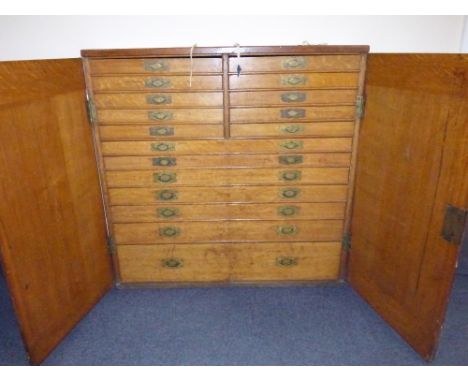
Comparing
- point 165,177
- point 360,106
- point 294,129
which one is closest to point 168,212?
point 165,177

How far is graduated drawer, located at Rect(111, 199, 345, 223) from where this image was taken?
7.32 feet

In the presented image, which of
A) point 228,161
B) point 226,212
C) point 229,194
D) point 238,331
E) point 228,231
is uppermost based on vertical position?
point 228,161

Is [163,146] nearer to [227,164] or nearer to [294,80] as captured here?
[227,164]

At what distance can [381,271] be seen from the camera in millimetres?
2078

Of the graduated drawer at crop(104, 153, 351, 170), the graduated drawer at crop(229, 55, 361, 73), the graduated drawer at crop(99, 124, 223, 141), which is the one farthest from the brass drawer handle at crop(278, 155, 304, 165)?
the graduated drawer at crop(229, 55, 361, 73)

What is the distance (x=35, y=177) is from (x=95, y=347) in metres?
1.01

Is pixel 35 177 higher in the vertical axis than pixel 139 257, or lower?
higher

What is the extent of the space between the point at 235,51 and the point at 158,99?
51 cm

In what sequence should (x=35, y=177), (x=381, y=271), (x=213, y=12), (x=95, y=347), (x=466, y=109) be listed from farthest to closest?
(x=213, y=12) < (x=381, y=271) < (x=95, y=347) < (x=35, y=177) < (x=466, y=109)

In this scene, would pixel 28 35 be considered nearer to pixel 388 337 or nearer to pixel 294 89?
pixel 294 89

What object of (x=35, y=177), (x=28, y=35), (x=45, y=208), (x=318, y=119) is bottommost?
(x=45, y=208)

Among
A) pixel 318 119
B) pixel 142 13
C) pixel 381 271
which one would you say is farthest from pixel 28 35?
pixel 381 271

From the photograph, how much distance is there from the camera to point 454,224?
5.00 feet

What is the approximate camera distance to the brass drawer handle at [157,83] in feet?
6.42
